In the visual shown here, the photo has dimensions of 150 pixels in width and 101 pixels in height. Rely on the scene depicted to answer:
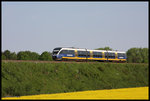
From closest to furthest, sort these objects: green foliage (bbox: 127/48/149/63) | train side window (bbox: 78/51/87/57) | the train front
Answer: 1. the train front
2. train side window (bbox: 78/51/87/57)
3. green foliage (bbox: 127/48/149/63)

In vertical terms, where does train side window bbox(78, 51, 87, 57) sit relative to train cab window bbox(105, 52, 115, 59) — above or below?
above

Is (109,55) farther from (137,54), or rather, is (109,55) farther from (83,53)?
(137,54)

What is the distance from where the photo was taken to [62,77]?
130 feet

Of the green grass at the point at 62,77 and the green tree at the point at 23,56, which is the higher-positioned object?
the green tree at the point at 23,56

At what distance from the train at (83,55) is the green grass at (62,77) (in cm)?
525

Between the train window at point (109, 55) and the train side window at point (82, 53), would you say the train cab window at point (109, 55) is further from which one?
the train side window at point (82, 53)

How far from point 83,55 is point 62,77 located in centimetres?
1534

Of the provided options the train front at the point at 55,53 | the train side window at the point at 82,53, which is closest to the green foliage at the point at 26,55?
the train front at the point at 55,53

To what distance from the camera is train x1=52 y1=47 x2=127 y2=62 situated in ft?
167

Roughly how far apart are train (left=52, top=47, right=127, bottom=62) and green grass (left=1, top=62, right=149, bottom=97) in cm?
525

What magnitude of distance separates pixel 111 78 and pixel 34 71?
13293 millimetres

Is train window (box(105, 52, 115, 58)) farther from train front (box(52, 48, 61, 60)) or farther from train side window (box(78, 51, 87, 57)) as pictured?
train front (box(52, 48, 61, 60))

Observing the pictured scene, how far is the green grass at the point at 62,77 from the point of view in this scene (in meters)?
33.7

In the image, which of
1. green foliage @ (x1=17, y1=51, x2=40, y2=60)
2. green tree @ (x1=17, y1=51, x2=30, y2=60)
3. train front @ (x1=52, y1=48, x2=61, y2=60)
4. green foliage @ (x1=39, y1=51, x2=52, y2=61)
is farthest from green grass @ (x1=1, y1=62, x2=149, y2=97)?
green foliage @ (x1=17, y1=51, x2=40, y2=60)
